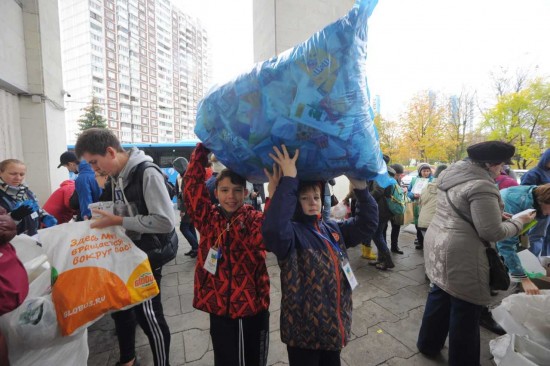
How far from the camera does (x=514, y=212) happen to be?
8.30ft

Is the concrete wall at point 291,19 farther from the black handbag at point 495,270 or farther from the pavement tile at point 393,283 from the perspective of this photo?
the black handbag at point 495,270

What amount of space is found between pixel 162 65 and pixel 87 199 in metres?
75.3

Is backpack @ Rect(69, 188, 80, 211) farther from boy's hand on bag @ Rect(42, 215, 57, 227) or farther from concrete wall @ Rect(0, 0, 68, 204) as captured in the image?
concrete wall @ Rect(0, 0, 68, 204)

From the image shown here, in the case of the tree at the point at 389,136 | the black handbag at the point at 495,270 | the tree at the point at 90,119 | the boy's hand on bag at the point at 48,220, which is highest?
the tree at the point at 90,119

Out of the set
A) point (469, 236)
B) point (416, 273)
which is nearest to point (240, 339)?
point (469, 236)

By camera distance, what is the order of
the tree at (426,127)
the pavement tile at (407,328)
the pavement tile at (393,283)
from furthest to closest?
the tree at (426,127) < the pavement tile at (393,283) < the pavement tile at (407,328)

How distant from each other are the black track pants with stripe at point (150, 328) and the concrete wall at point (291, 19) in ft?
19.9

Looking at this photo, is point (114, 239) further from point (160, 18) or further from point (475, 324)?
point (160, 18)

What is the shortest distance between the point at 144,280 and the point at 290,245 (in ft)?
2.91

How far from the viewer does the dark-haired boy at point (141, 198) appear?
5.37 ft

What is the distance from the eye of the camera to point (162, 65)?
66438mm

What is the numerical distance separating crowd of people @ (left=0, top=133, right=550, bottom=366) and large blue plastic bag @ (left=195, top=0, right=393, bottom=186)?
0.12 metres

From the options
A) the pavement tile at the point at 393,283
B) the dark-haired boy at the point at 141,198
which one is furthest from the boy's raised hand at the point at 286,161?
the pavement tile at the point at 393,283

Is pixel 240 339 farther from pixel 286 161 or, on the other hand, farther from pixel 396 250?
pixel 396 250
